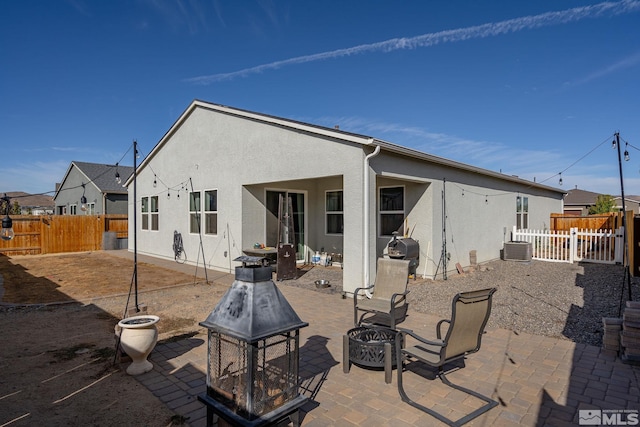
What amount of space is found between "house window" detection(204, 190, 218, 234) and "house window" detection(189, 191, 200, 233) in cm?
53

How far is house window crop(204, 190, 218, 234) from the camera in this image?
11.5 metres

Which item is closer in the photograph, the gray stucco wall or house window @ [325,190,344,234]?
the gray stucco wall

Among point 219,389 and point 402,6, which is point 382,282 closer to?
point 219,389

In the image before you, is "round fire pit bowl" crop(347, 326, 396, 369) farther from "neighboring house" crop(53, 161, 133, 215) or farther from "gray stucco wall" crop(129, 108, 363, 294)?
"neighboring house" crop(53, 161, 133, 215)

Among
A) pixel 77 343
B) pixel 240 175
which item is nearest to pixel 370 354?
pixel 77 343

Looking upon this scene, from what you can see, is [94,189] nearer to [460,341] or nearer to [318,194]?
[318,194]

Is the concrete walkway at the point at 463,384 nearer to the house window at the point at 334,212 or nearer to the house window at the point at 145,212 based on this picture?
the house window at the point at 334,212

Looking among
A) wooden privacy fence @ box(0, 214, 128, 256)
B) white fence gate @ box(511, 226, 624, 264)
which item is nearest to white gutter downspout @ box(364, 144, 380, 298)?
white fence gate @ box(511, 226, 624, 264)

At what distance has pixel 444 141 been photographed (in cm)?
2245

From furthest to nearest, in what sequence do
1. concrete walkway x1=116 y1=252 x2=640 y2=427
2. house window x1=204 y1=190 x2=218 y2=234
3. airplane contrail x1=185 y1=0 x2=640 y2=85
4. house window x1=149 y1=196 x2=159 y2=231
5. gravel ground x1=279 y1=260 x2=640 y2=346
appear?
house window x1=149 y1=196 x2=159 y2=231, house window x1=204 y1=190 x2=218 y2=234, airplane contrail x1=185 y1=0 x2=640 y2=85, gravel ground x1=279 y1=260 x2=640 y2=346, concrete walkway x1=116 y1=252 x2=640 y2=427

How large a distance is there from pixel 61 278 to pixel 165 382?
29.9 ft

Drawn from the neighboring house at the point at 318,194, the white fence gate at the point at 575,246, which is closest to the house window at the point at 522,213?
the neighboring house at the point at 318,194

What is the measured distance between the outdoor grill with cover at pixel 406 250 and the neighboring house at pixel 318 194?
1.59ft

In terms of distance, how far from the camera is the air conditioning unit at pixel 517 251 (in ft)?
40.3
